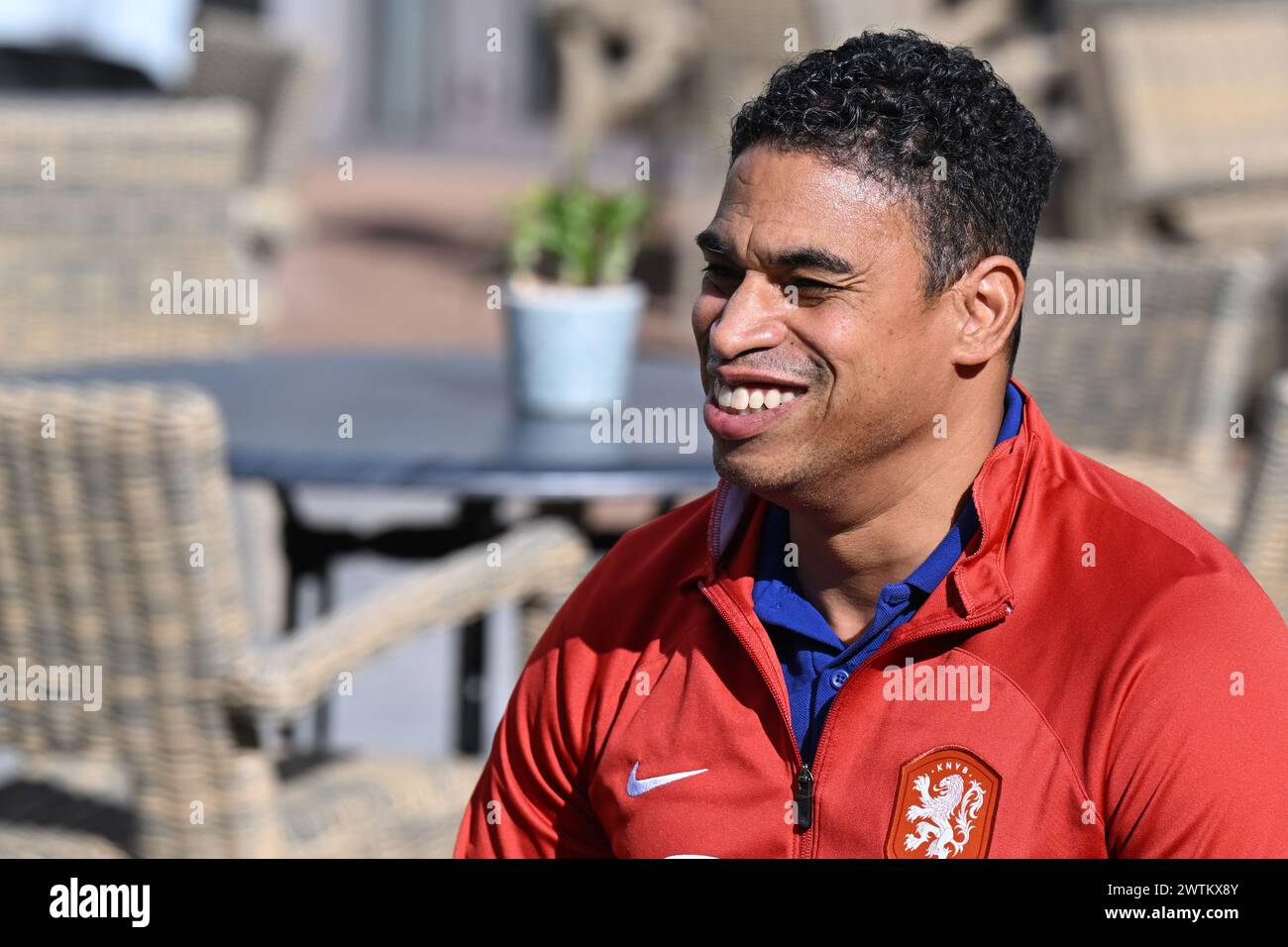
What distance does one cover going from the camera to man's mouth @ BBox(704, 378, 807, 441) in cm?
163

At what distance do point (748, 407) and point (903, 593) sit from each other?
0.67ft

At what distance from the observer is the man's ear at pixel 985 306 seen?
5.34 ft

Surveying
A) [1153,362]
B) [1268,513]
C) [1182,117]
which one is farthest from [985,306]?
[1182,117]

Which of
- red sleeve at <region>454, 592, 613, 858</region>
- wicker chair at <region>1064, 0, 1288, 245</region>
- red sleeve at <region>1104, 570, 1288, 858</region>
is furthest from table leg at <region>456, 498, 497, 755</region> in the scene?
wicker chair at <region>1064, 0, 1288, 245</region>

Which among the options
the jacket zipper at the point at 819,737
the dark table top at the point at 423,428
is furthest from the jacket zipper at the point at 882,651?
the dark table top at the point at 423,428

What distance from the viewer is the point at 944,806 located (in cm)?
151

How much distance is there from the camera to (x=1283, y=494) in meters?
2.62

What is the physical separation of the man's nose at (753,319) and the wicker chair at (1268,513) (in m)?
1.17

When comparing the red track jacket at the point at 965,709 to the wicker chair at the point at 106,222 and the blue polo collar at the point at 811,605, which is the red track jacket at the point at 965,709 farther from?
the wicker chair at the point at 106,222

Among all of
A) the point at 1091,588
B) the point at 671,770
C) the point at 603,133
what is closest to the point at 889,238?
the point at 1091,588

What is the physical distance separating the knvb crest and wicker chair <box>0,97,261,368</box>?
350 centimetres

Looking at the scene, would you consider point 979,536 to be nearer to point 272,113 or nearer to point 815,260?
point 815,260

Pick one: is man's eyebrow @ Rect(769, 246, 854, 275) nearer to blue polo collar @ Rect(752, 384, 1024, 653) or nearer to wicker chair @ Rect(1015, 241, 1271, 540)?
blue polo collar @ Rect(752, 384, 1024, 653)

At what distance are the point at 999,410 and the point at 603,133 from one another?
7.82 meters
